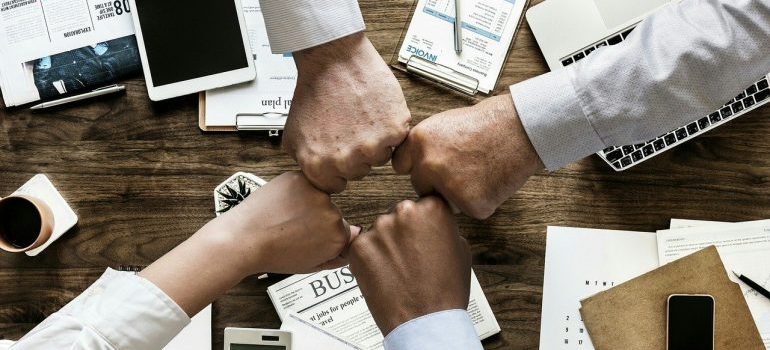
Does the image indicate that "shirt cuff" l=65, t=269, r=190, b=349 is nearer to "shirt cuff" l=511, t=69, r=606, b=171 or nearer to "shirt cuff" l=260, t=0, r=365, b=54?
"shirt cuff" l=260, t=0, r=365, b=54

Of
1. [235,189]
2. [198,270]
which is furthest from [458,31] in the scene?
[198,270]

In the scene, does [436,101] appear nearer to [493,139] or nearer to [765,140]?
[493,139]

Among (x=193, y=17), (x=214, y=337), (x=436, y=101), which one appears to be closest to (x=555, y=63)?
(x=436, y=101)

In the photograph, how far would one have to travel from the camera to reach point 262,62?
1323 mm

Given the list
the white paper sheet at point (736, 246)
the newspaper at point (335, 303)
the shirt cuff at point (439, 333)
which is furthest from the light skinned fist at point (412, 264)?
the white paper sheet at point (736, 246)

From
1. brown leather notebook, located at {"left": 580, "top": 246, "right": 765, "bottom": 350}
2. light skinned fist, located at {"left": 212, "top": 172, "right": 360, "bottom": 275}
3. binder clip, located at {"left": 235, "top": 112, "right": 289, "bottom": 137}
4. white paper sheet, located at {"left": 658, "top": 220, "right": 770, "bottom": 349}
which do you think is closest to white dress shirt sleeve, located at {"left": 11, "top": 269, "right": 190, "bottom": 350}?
light skinned fist, located at {"left": 212, "top": 172, "right": 360, "bottom": 275}

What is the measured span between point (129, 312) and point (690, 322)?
2.71 ft

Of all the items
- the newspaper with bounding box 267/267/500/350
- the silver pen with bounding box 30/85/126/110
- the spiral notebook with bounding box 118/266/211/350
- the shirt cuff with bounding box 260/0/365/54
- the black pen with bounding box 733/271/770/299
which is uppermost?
the shirt cuff with bounding box 260/0/365/54

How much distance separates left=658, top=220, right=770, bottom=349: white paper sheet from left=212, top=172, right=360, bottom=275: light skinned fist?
20.9 inches

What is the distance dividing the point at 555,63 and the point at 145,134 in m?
0.69

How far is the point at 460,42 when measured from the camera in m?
1.29

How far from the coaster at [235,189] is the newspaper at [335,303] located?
155 mm

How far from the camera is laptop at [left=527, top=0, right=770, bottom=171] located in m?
1.23

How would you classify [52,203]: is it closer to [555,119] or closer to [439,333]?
[439,333]
